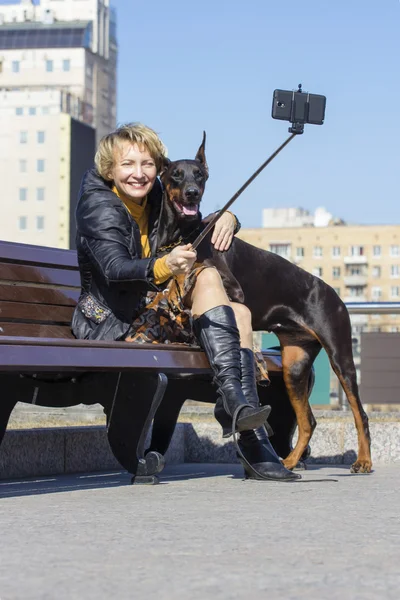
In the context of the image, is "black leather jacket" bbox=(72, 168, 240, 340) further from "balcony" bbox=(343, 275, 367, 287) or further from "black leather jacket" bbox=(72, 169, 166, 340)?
"balcony" bbox=(343, 275, 367, 287)

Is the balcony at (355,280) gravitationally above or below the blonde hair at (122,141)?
Answer: below

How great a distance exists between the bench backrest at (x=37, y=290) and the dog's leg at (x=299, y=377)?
1.20 m

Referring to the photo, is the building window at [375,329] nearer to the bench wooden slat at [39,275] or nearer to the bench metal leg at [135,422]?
the bench wooden slat at [39,275]

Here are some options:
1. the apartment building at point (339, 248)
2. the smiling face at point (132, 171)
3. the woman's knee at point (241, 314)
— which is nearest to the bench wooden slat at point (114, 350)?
the woman's knee at point (241, 314)

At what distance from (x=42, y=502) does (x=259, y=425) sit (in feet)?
3.25

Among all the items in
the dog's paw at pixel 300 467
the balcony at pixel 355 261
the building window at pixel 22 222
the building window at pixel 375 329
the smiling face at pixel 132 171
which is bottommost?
the balcony at pixel 355 261

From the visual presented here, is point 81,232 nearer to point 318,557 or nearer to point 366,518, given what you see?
point 366,518

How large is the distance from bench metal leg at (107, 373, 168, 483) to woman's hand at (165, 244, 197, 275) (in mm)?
465

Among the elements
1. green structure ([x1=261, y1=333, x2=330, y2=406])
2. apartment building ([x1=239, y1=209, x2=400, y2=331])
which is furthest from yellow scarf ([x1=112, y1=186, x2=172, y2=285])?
apartment building ([x1=239, y1=209, x2=400, y2=331])

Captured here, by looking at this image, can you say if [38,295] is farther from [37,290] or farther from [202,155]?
[202,155]

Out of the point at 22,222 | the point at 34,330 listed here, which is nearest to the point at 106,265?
the point at 34,330

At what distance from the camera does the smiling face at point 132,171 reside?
5.76 m

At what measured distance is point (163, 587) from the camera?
9.26 feet

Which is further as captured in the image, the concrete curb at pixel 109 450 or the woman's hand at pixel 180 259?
the concrete curb at pixel 109 450
